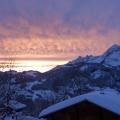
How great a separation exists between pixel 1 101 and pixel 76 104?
19566mm

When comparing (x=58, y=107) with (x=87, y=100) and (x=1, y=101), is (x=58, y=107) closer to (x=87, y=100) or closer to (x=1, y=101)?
(x=87, y=100)

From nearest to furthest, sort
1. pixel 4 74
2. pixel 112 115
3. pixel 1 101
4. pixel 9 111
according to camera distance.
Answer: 1. pixel 112 115
2. pixel 9 111
3. pixel 1 101
4. pixel 4 74

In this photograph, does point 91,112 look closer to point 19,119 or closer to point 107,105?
point 107,105

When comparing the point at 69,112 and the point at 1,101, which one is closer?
the point at 69,112

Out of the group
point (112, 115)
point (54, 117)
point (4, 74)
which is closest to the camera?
point (112, 115)

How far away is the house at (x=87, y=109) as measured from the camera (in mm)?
26859

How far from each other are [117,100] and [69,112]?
10.2ft

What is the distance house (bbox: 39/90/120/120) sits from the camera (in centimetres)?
2686

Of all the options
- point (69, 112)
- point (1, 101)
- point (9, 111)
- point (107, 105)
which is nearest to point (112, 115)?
point (107, 105)

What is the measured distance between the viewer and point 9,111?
42844 millimetres

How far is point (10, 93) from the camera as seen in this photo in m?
44.3

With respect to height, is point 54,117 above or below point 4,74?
below

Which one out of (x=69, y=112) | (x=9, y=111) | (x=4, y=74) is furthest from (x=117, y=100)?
(x=4, y=74)

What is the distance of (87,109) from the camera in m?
27.7
